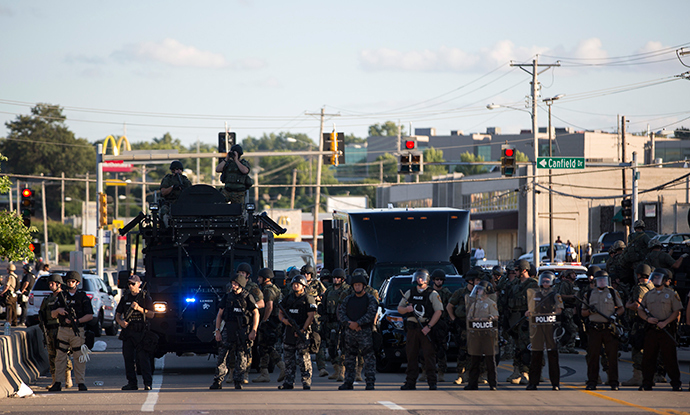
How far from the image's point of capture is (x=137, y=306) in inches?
574

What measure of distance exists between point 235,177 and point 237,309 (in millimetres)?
4550

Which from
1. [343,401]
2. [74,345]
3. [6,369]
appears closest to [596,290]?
[343,401]

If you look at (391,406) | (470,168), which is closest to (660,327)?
(391,406)

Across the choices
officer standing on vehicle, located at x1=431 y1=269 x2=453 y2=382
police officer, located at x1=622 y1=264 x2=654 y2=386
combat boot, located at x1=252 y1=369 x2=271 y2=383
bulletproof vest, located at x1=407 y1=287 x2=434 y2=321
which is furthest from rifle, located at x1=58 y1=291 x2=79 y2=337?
police officer, located at x1=622 y1=264 x2=654 y2=386

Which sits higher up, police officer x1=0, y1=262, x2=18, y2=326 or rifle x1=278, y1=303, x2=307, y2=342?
rifle x1=278, y1=303, x2=307, y2=342

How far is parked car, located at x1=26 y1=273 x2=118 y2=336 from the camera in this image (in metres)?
25.3

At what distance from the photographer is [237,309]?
14.7 meters

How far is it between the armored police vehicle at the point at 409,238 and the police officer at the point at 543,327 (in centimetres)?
693

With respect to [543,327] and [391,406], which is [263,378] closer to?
[391,406]

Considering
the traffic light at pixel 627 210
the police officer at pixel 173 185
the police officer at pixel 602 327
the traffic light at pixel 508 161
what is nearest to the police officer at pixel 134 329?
the police officer at pixel 173 185

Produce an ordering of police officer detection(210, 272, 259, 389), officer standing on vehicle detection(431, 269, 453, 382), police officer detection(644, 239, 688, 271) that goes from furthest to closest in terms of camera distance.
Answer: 1. police officer detection(644, 239, 688, 271)
2. police officer detection(210, 272, 259, 389)
3. officer standing on vehicle detection(431, 269, 453, 382)

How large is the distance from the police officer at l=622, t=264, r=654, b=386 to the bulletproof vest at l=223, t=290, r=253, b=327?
6.14 metres

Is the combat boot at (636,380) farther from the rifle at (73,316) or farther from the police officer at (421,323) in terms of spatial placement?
the rifle at (73,316)

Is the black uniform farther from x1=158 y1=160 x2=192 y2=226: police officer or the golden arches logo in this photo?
the golden arches logo
